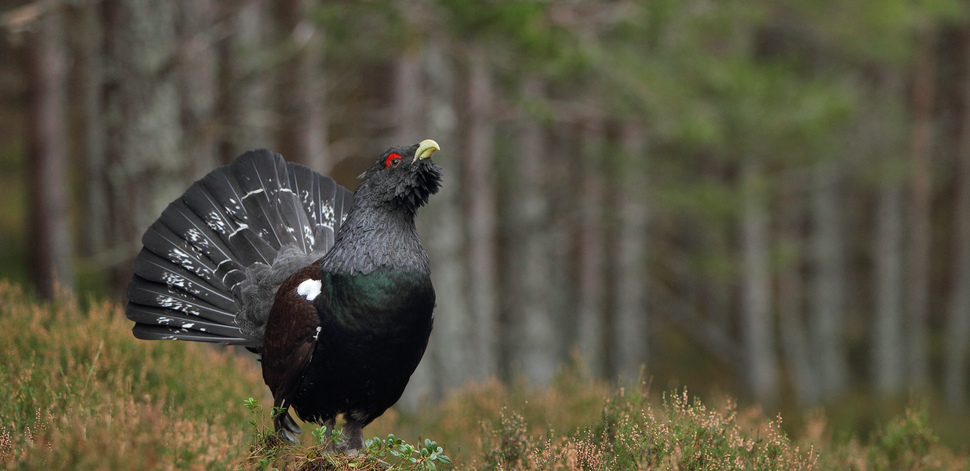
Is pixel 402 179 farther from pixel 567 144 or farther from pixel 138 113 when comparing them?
pixel 567 144

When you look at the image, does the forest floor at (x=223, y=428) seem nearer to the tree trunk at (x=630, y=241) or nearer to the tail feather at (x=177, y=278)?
the tail feather at (x=177, y=278)

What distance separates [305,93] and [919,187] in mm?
16294

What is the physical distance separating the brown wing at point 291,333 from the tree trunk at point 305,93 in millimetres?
3720

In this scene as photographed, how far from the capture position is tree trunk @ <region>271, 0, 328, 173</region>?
25.6 feet

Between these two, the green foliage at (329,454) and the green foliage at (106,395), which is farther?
the green foliage at (329,454)

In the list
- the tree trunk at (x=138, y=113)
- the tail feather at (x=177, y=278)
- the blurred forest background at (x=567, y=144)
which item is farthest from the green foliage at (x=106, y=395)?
the blurred forest background at (x=567, y=144)

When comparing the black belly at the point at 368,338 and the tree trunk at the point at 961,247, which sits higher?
the tree trunk at the point at 961,247

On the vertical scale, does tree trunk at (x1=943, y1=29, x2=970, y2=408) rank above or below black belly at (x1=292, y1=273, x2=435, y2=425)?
above

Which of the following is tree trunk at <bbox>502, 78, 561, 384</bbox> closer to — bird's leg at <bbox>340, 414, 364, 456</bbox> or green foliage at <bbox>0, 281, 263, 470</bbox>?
green foliage at <bbox>0, 281, 263, 470</bbox>

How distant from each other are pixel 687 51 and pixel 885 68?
33.7 feet

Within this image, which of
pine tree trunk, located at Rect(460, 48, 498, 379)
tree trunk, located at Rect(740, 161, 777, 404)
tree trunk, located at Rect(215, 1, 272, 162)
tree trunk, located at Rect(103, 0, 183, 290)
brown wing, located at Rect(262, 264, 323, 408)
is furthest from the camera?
tree trunk, located at Rect(740, 161, 777, 404)

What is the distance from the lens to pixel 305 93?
862cm

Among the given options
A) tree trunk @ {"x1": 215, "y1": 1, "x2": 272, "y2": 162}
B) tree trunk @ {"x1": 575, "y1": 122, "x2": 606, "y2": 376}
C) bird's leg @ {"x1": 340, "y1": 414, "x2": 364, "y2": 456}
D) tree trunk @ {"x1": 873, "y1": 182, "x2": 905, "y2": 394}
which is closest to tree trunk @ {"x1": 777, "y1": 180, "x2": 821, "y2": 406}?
tree trunk @ {"x1": 873, "y1": 182, "x2": 905, "y2": 394}

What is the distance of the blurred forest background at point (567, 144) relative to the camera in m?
7.31
